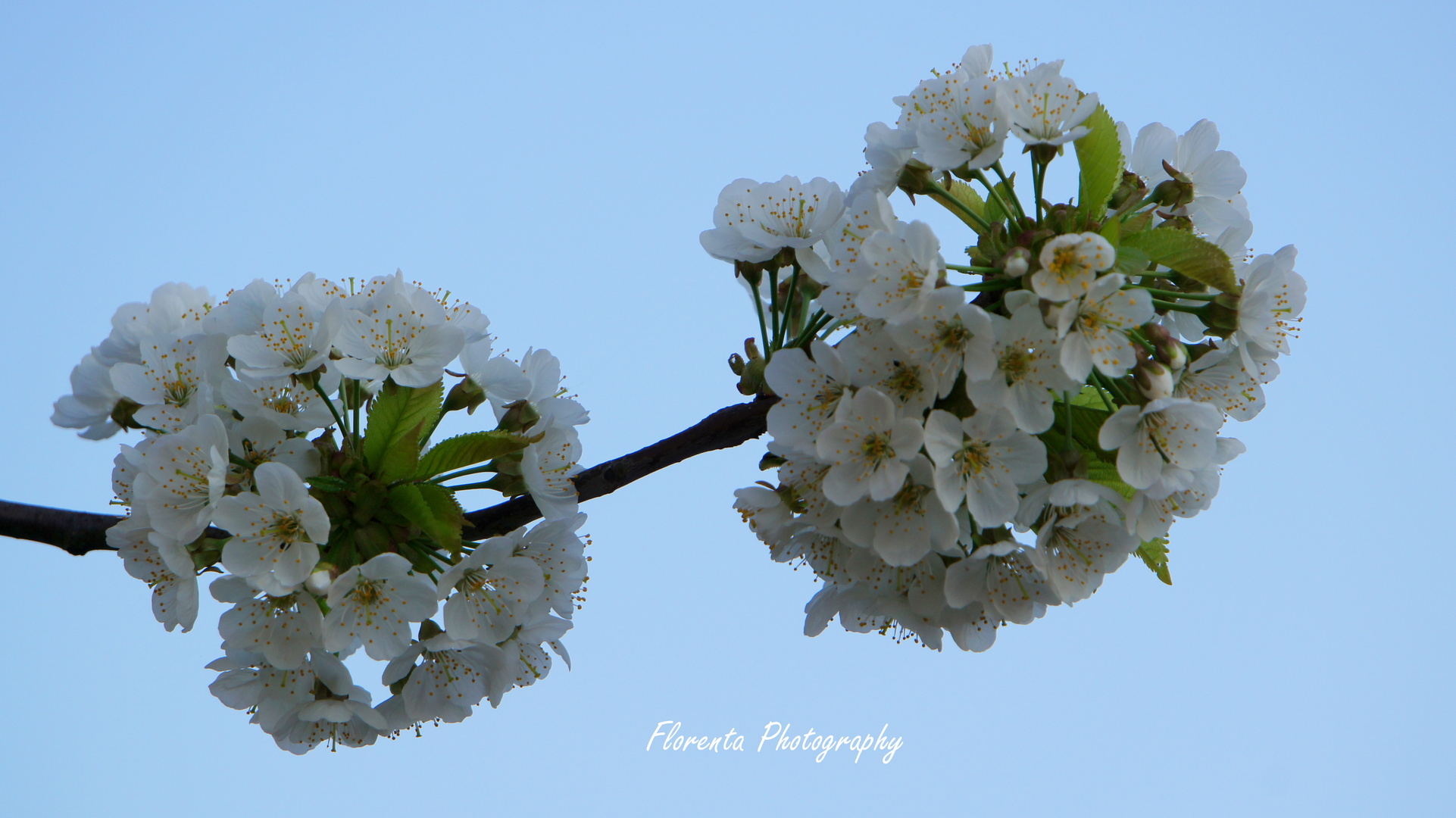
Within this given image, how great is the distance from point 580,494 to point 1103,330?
1.04 metres

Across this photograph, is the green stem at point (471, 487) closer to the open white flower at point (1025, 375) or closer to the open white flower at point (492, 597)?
the open white flower at point (492, 597)

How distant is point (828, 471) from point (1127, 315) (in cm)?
52

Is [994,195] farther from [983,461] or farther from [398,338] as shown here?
[398,338]

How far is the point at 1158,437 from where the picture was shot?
1529 millimetres

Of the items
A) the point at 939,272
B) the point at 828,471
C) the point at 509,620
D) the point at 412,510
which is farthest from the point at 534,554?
the point at 939,272

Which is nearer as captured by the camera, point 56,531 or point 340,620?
point 340,620

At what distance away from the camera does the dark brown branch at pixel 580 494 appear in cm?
184

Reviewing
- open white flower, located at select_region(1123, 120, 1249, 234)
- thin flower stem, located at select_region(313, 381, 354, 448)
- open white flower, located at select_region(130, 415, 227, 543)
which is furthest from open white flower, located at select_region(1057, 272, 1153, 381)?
open white flower, located at select_region(130, 415, 227, 543)

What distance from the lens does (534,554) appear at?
75.8 inches

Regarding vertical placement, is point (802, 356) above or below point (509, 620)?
above

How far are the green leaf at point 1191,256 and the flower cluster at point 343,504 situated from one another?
117cm

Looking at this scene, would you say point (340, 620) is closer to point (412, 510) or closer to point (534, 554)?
point (412, 510)

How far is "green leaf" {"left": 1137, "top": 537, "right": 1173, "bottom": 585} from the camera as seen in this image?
1.80 metres

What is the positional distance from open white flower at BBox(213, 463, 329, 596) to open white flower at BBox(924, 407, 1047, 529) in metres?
1.05
